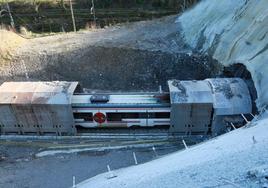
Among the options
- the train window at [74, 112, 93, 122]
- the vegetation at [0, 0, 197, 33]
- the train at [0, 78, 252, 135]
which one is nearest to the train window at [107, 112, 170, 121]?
the train at [0, 78, 252, 135]

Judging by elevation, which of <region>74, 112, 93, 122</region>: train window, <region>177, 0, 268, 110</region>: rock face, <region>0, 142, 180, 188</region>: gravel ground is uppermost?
<region>177, 0, 268, 110</region>: rock face

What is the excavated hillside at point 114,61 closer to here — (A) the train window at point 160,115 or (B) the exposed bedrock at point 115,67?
(B) the exposed bedrock at point 115,67

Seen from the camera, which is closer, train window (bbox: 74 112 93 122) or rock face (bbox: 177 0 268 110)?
rock face (bbox: 177 0 268 110)

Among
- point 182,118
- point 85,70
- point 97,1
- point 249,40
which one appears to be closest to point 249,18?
point 249,40

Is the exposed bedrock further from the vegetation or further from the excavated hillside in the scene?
the vegetation

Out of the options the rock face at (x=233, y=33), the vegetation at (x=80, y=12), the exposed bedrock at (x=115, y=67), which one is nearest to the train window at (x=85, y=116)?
the exposed bedrock at (x=115, y=67)

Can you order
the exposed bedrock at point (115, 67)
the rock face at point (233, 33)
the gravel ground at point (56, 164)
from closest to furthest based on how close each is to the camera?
1. the gravel ground at point (56, 164)
2. the rock face at point (233, 33)
3. the exposed bedrock at point (115, 67)

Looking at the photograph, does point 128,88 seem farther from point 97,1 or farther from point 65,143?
point 97,1
